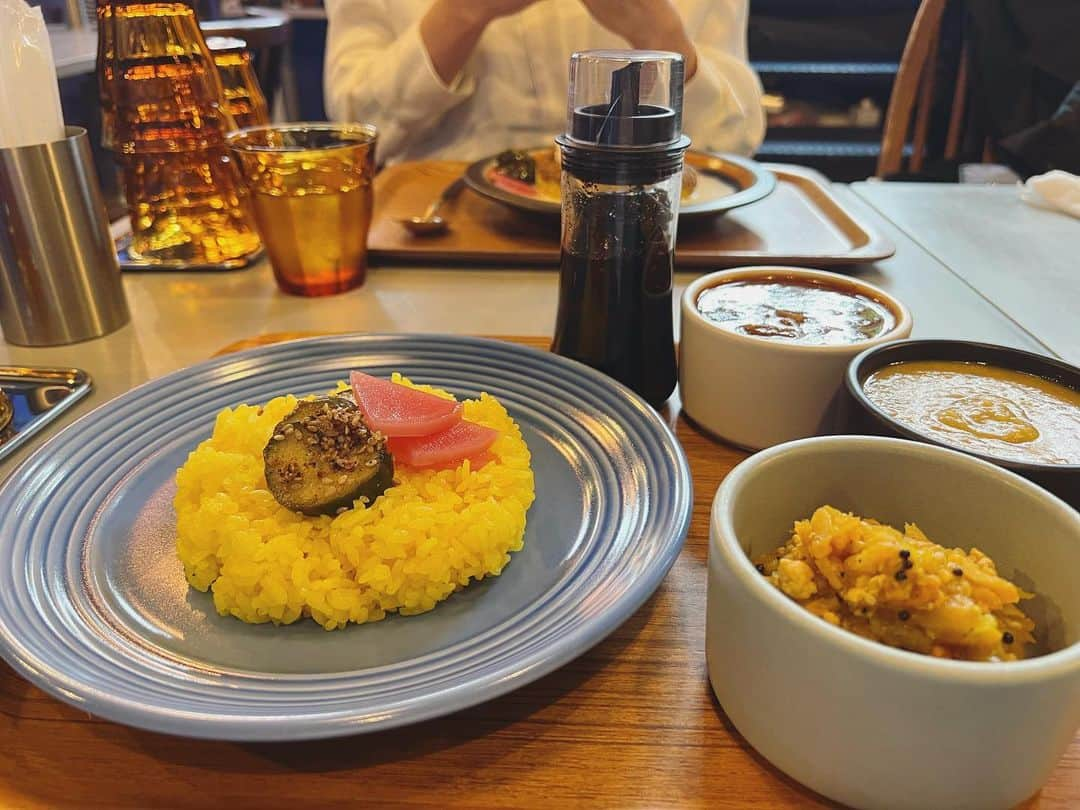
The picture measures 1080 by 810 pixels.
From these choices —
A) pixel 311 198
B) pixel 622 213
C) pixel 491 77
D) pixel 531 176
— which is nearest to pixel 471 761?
pixel 622 213

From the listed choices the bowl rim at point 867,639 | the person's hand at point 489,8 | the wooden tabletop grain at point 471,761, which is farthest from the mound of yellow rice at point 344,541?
the person's hand at point 489,8

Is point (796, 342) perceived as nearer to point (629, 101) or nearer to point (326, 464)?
point (629, 101)

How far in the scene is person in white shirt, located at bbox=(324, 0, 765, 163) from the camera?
2607 millimetres

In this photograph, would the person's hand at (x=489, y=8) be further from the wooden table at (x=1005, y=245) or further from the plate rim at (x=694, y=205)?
the wooden table at (x=1005, y=245)

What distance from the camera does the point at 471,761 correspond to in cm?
68

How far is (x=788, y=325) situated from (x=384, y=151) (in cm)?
209

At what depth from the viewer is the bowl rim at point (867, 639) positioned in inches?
21.6

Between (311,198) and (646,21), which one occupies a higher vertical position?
(646,21)

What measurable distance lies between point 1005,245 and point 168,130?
1.93 m

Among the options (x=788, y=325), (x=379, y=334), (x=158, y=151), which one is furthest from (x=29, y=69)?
(x=788, y=325)

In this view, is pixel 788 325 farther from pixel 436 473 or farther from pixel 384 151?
pixel 384 151

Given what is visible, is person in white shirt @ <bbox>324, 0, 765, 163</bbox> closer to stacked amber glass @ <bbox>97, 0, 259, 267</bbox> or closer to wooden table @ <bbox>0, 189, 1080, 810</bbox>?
stacked amber glass @ <bbox>97, 0, 259, 267</bbox>

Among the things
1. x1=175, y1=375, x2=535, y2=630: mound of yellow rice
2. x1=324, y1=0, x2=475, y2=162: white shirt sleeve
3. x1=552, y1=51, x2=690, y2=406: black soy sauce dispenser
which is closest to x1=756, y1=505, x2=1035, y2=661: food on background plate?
x1=175, y1=375, x2=535, y2=630: mound of yellow rice

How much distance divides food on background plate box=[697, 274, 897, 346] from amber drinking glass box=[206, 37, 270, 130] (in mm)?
1342
